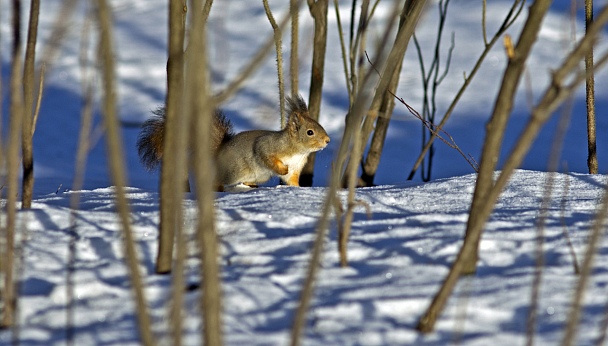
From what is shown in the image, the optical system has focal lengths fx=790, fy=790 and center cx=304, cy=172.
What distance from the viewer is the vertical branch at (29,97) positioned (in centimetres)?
215

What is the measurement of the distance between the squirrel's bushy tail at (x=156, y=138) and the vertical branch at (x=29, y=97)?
1.21 metres

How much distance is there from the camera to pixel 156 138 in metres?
3.59

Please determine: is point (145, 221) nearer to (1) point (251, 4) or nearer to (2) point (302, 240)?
(2) point (302, 240)

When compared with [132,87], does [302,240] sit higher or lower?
lower

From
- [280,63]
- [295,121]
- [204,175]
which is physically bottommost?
[204,175]

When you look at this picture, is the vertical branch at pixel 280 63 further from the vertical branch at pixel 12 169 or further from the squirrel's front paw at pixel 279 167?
the vertical branch at pixel 12 169

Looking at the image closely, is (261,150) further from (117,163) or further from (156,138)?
(117,163)

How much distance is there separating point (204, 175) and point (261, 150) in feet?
8.37

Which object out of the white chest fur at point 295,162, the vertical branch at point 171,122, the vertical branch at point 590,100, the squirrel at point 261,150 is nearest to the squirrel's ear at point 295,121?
the squirrel at point 261,150

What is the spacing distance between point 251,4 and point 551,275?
678cm

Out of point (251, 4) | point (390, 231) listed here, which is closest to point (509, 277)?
point (390, 231)

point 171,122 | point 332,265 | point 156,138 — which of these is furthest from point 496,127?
point 156,138

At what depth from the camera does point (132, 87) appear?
6582 millimetres

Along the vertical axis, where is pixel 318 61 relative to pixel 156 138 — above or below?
above
